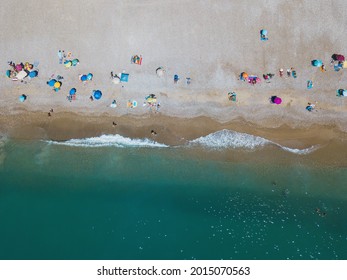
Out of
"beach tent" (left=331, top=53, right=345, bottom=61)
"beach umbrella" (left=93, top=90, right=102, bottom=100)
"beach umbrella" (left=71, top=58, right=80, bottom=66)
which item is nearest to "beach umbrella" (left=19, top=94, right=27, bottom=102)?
"beach umbrella" (left=71, top=58, right=80, bottom=66)

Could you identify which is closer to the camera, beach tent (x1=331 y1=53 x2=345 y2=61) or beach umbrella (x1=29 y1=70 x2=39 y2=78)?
beach tent (x1=331 y1=53 x2=345 y2=61)

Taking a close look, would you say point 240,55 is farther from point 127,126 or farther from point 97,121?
point 97,121

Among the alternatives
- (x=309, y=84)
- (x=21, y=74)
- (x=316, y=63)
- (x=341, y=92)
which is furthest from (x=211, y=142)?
(x=21, y=74)

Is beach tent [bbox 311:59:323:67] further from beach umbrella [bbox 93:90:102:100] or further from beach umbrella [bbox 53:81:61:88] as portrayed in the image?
beach umbrella [bbox 53:81:61:88]

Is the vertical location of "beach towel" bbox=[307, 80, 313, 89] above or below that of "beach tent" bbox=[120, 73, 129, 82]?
below

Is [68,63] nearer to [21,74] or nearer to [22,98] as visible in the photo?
[21,74]

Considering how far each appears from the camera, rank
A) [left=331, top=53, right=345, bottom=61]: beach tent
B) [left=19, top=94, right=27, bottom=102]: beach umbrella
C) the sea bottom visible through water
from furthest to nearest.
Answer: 1. the sea bottom visible through water
2. [left=19, top=94, right=27, bottom=102]: beach umbrella
3. [left=331, top=53, right=345, bottom=61]: beach tent

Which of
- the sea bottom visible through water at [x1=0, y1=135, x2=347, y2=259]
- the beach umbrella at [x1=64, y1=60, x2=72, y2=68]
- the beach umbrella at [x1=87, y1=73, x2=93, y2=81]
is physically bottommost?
the sea bottom visible through water at [x1=0, y1=135, x2=347, y2=259]


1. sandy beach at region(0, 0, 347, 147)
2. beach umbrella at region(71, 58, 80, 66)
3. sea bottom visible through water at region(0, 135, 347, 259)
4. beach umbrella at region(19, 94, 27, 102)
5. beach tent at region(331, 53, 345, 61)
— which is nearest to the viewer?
beach tent at region(331, 53, 345, 61)
